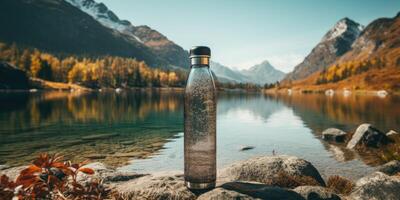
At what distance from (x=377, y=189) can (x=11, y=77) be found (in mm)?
148985

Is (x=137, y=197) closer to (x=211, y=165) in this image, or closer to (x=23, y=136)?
(x=211, y=165)

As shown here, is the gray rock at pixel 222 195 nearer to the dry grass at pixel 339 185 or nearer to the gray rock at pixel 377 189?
the gray rock at pixel 377 189

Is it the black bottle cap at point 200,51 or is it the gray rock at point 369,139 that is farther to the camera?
the gray rock at point 369,139

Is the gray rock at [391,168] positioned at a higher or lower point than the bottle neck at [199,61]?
lower

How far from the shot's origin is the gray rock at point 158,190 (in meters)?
6.71

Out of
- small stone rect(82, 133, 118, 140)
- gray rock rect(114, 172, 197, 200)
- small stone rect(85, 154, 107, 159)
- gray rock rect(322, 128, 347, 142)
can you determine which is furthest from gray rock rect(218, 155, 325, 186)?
small stone rect(82, 133, 118, 140)

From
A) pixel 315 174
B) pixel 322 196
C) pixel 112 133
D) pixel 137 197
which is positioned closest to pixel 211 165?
pixel 137 197

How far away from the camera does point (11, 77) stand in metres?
135

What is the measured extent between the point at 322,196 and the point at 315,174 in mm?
4042

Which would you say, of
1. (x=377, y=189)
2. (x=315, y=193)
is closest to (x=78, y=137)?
(x=377, y=189)

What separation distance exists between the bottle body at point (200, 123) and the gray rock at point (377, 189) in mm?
5786

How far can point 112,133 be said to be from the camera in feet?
116

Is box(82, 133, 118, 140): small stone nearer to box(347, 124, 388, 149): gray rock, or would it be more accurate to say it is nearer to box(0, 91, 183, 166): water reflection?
box(0, 91, 183, 166): water reflection

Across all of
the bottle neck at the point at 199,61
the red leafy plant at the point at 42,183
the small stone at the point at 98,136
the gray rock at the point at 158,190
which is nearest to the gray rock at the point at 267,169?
the gray rock at the point at 158,190
